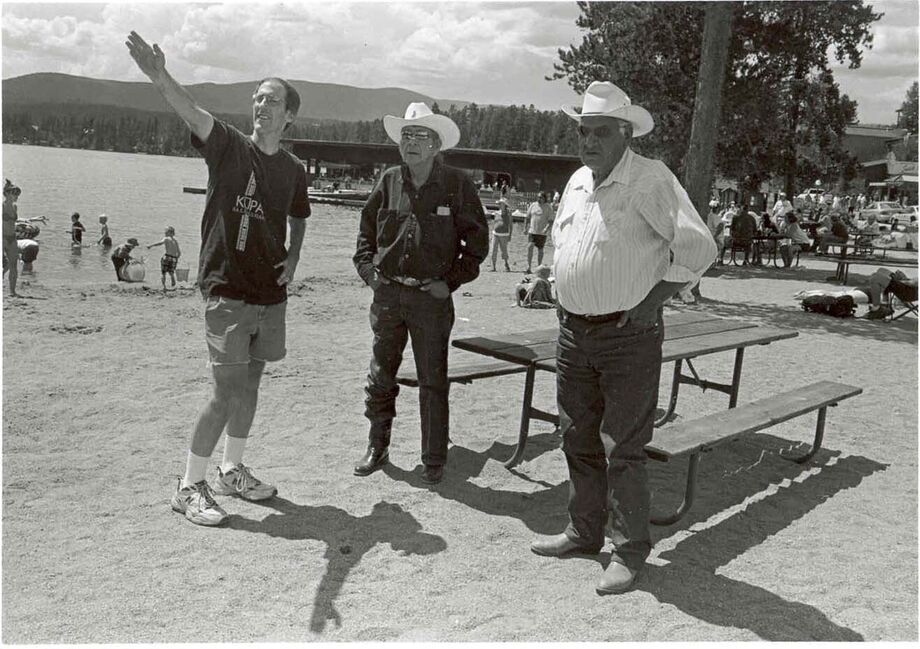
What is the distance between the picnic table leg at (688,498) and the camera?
14.5 ft

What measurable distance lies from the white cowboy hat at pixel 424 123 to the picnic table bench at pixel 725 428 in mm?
1924

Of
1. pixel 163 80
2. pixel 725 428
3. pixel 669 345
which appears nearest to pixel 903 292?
pixel 669 345

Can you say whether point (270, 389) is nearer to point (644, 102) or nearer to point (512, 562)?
point (512, 562)

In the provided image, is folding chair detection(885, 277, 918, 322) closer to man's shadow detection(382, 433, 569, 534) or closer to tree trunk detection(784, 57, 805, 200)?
man's shadow detection(382, 433, 569, 534)

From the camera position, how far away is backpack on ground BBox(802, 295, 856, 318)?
13211 mm

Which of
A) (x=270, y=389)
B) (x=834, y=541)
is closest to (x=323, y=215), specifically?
(x=270, y=389)

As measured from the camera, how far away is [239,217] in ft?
13.4

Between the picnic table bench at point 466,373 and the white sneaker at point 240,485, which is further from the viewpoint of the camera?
the picnic table bench at point 466,373

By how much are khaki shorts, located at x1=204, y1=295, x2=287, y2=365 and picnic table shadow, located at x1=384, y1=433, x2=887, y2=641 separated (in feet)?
4.21

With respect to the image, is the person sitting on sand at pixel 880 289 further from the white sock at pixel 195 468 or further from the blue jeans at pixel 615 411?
the white sock at pixel 195 468

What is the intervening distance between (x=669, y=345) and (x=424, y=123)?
221 centimetres

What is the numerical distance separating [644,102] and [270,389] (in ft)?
63.4

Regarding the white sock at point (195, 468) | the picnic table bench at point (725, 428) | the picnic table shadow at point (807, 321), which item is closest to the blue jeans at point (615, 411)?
the picnic table bench at point (725, 428)

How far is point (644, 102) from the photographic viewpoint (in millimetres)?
23859
